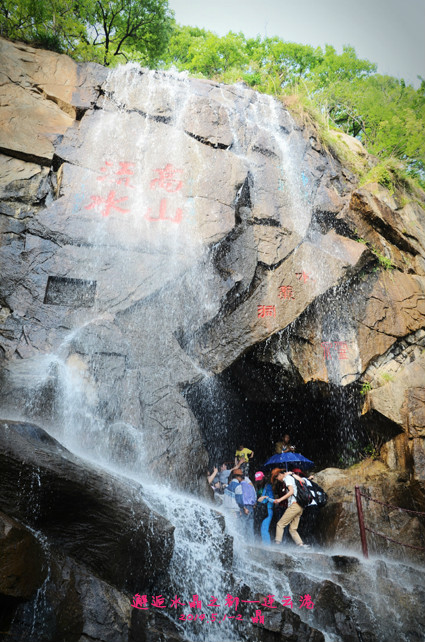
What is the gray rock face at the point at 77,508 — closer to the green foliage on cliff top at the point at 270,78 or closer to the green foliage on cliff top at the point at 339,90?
the green foliage on cliff top at the point at 270,78

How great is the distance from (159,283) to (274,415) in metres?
5.42

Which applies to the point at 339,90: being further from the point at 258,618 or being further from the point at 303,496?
the point at 258,618

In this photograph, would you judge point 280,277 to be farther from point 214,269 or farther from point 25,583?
point 25,583

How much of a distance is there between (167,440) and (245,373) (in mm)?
3417

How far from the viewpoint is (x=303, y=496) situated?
6633mm

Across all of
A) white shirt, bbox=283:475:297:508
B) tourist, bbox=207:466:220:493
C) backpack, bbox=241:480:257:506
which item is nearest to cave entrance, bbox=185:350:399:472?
tourist, bbox=207:466:220:493

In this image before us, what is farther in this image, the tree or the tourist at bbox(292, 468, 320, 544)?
the tree

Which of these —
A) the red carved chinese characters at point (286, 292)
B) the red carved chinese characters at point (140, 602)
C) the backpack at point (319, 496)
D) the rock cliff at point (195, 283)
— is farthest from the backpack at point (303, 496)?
the red carved chinese characters at point (286, 292)

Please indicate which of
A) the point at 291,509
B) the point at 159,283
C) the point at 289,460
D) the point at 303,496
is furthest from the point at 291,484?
the point at 159,283

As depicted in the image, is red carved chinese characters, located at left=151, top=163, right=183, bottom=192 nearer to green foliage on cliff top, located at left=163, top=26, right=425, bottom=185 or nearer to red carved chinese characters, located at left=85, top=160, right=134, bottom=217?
red carved chinese characters, located at left=85, top=160, right=134, bottom=217

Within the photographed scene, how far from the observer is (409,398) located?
27.3 ft

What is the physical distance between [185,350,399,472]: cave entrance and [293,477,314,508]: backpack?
279 cm

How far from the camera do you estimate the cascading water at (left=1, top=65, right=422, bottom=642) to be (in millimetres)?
5485

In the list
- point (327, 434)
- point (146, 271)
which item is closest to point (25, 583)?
point (146, 271)
